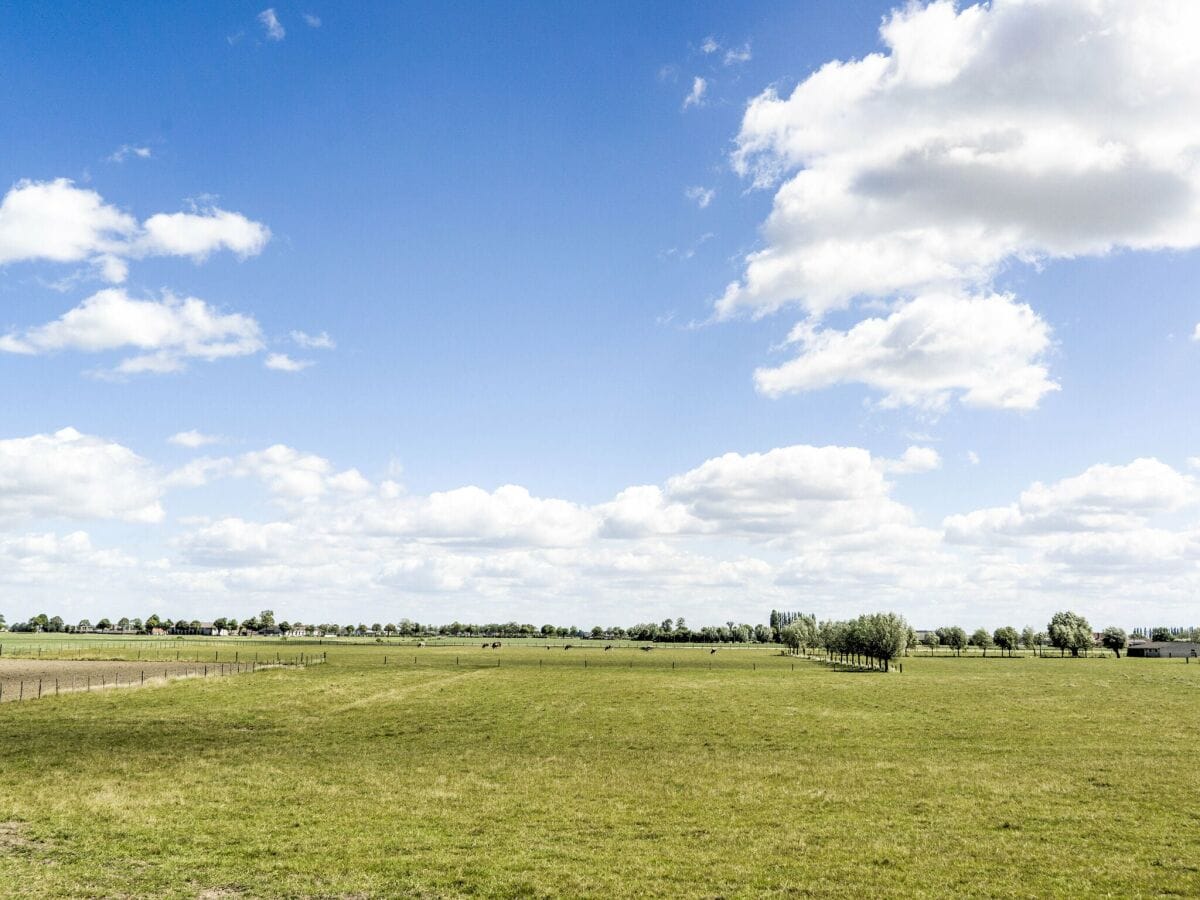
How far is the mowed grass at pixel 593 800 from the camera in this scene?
21562 mm

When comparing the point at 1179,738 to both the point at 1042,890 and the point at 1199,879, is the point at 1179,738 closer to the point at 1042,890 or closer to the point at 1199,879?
the point at 1199,879

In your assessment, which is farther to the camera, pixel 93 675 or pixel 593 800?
pixel 93 675

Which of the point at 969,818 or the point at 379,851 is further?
the point at 969,818

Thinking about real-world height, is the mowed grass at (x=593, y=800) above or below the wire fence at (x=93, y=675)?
above

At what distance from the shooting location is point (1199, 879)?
21.2m

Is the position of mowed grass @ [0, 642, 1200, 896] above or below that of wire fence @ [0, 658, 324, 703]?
above

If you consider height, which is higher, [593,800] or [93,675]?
[593,800]

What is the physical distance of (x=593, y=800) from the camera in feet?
99.6

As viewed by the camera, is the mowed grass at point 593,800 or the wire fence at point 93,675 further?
the wire fence at point 93,675

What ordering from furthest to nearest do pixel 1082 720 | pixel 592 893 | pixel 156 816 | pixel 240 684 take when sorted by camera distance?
1. pixel 240 684
2. pixel 1082 720
3. pixel 156 816
4. pixel 592 893

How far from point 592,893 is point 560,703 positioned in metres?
45.3

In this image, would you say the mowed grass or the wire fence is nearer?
the mowed grass

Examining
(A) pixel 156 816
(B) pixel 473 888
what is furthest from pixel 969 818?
(A) pixel 156 816

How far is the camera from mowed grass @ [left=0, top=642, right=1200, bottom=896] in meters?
21.6
